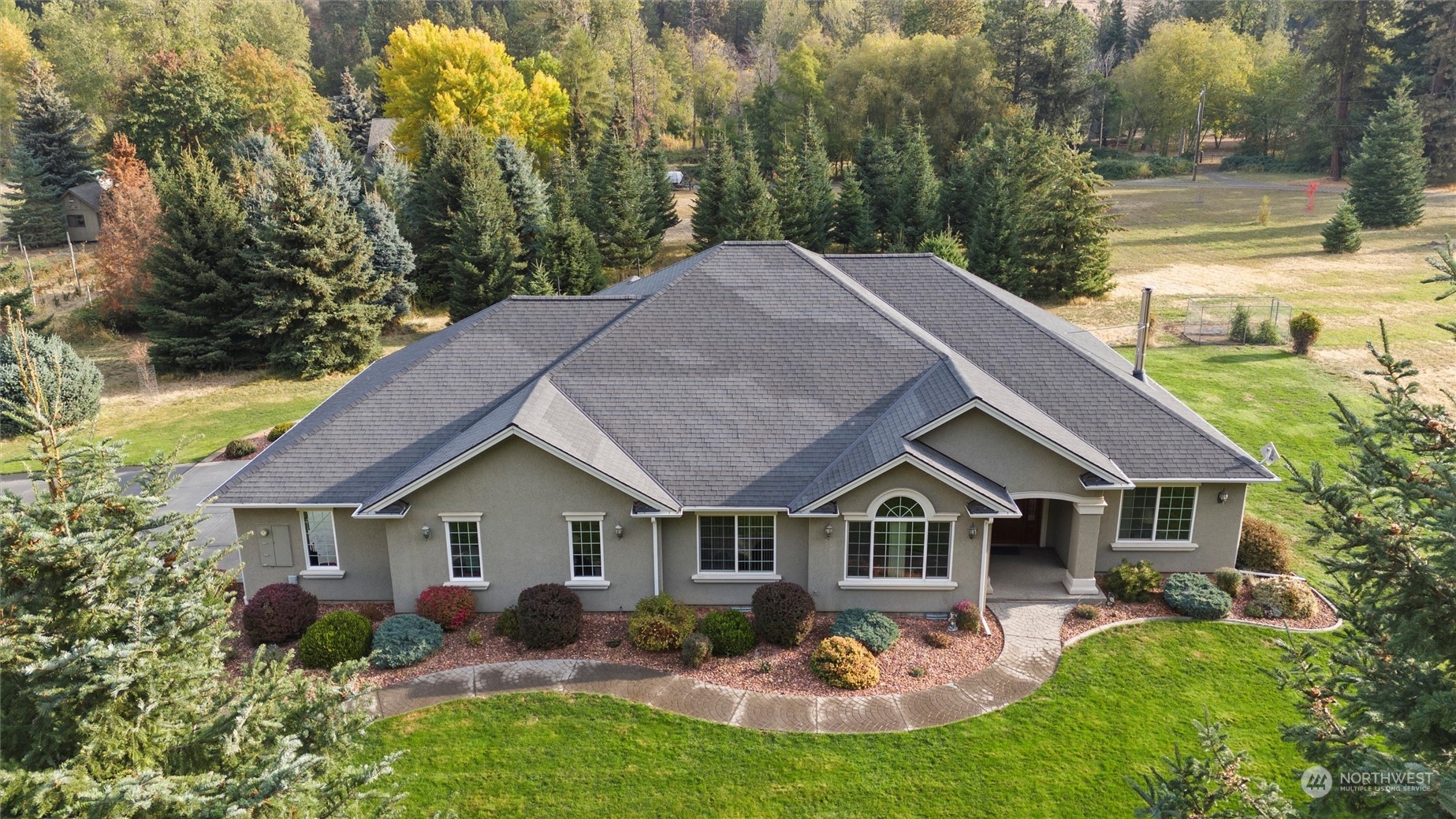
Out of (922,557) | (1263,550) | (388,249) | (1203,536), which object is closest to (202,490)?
(388,249)

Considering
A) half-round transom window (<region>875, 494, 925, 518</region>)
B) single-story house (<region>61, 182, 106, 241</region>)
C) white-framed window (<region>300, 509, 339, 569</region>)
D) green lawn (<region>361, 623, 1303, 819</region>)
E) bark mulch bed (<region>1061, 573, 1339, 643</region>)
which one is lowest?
green lawn (<region>361, 623, 1303, 819</region>)

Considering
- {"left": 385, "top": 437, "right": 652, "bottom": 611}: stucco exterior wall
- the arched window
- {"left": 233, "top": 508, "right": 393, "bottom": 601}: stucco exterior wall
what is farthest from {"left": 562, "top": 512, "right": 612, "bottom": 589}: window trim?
the arched window

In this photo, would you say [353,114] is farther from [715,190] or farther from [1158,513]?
[1158,513]

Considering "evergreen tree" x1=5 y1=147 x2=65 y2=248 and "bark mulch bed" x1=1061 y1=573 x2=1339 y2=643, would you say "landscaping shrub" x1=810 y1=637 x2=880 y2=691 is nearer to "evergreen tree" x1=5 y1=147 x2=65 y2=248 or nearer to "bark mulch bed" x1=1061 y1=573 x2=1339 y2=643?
"bark mulch bed" x1=1061 y1=573 x2=1339 y2=643

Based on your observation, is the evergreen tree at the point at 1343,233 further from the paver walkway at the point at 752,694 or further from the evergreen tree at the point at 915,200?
the paver walkway at the point at 752,694

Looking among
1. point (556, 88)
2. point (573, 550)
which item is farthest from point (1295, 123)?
point (573, 550)
